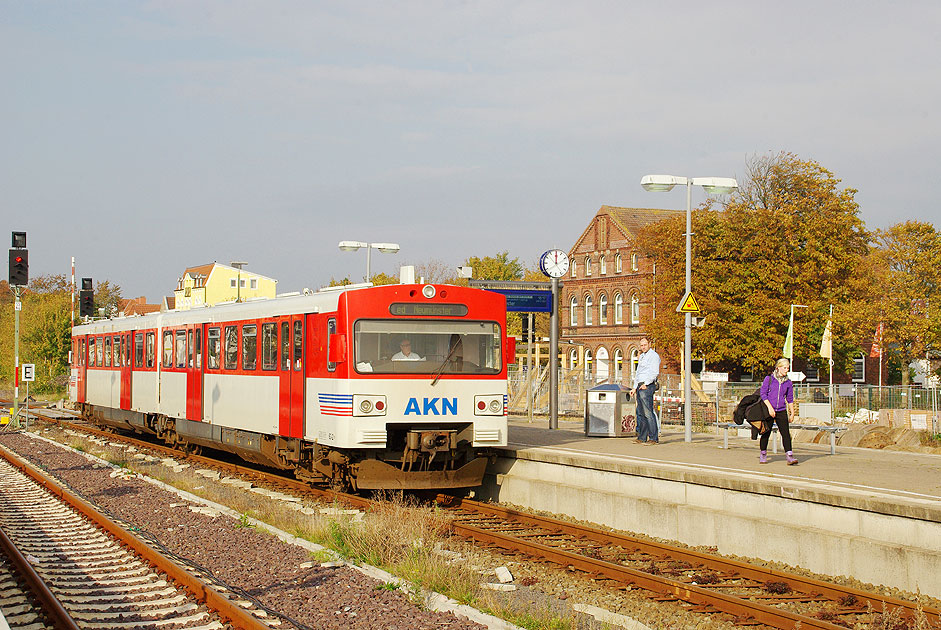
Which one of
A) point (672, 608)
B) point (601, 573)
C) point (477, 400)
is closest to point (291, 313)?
point (477, 400)

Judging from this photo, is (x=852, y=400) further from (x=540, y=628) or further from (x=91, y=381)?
(x=540, y=628)

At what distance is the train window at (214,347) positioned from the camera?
18.7m

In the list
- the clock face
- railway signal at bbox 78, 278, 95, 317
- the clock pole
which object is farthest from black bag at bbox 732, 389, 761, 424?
railway signal at bbox 78, 278, 95, 317

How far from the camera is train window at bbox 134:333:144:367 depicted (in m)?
23.6

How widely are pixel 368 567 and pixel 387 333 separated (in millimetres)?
4928

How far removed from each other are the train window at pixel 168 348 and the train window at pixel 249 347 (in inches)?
183

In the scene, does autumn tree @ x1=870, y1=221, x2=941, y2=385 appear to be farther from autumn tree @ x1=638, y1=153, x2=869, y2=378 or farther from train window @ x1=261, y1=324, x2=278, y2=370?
train window @ x1=261, y1=324, x2=278, y2=370

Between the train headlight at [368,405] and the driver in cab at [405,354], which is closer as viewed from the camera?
the train headlight at [368,405]

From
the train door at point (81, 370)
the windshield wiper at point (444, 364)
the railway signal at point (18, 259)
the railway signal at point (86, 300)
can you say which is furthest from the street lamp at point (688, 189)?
the railway signal at point (86, 300)

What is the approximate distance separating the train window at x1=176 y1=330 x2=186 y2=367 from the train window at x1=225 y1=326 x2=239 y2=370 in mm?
2721

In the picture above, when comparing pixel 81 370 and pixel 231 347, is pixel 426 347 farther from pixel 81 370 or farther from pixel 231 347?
pixel 81 370

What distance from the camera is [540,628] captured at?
7367 mm

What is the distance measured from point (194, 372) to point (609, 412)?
320 inches

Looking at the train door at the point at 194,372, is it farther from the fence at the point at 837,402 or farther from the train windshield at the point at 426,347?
the fence at the point at 837,402
